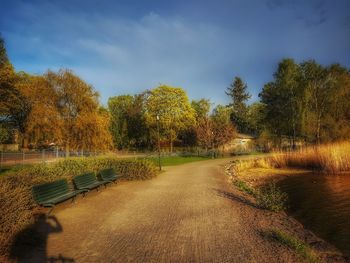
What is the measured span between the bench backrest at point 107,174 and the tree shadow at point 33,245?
6.44m

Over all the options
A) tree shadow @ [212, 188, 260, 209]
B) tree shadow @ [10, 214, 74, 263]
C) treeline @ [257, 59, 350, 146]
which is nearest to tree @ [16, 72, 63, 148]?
tree shadow @ [212, 188, 260, 209]

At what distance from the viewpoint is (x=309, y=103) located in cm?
4512

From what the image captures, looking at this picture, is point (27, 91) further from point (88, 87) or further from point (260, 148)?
point (260, 148)

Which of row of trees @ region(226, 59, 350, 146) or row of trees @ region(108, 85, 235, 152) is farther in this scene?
row of trees @ region(108, 85, 235, 152)

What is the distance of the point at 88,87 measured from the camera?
35.3m

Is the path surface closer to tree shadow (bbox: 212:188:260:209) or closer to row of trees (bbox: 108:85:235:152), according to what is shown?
tree shadow (bbox: 212:188:260:209)

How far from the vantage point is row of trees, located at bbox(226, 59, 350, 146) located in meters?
39.1

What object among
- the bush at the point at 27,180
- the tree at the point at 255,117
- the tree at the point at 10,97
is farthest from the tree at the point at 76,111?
the tree at the point at 255,117

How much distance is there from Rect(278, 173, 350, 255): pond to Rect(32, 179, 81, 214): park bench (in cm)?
763

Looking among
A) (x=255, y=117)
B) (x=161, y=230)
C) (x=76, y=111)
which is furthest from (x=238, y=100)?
(x=161, y=230)

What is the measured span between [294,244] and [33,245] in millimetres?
5626

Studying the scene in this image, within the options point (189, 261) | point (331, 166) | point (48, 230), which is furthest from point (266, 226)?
point (331, 166)

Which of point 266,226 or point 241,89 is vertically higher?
point 241,89

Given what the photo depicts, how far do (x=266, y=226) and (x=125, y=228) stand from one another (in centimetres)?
369
